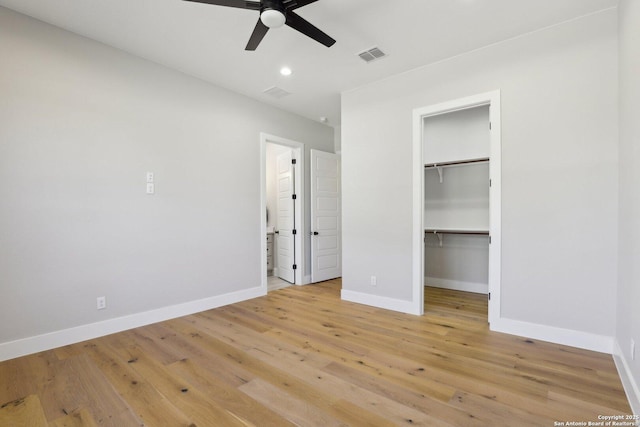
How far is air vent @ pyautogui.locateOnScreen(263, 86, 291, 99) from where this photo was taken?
4.20 meters

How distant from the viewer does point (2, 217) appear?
8.31 feet

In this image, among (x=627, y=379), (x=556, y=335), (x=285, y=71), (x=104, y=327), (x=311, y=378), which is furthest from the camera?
(x=285, y=71)

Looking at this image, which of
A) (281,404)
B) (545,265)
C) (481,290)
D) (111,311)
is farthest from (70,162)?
(481,290)

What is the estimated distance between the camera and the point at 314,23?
111 inches

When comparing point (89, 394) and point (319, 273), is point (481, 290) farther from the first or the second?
point (89, 394)

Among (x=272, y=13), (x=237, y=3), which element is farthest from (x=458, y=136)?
(x=237, y=3)

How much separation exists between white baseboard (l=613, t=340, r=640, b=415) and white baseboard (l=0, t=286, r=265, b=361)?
3912mm

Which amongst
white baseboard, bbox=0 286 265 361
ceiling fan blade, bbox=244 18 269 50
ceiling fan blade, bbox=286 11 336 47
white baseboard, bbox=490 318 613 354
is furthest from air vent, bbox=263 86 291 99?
white baseboard, bbox=490 318 613 354

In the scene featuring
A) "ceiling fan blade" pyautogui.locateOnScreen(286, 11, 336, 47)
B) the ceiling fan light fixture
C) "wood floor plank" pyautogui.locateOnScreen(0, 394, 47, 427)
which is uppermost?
"ceiling fan blade" pyautogui.locateOnScreen(286, 11, 336, 47)

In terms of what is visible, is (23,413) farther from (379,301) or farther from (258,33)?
(379,301)

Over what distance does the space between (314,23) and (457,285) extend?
415 cm

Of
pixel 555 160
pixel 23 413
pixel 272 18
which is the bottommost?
pixel 23 413

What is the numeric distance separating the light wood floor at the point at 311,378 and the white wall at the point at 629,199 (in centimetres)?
25

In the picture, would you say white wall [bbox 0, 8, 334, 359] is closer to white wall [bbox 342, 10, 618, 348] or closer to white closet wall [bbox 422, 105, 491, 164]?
white wall [bbox 342, 10, 618, 348]
